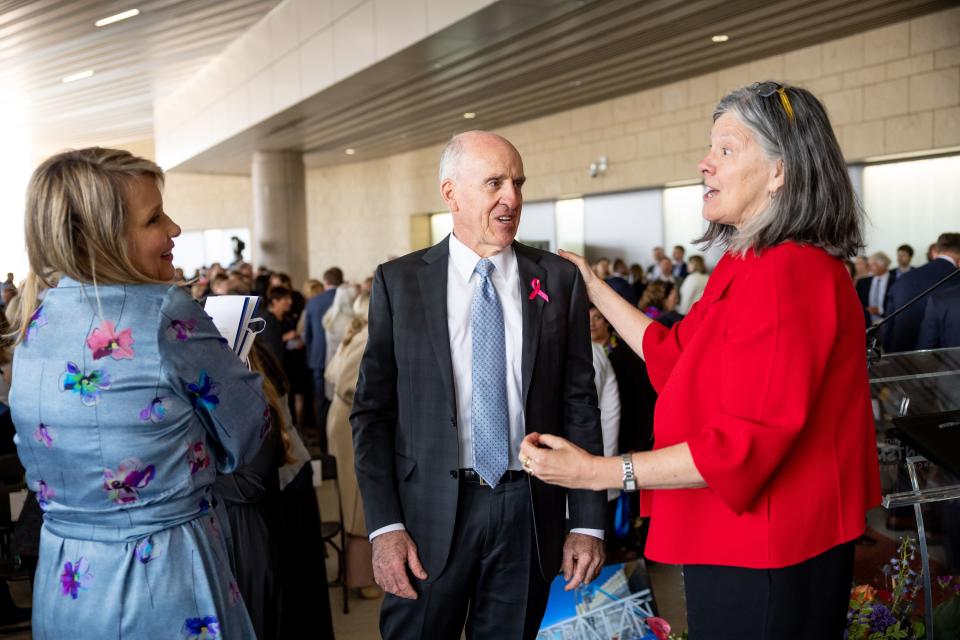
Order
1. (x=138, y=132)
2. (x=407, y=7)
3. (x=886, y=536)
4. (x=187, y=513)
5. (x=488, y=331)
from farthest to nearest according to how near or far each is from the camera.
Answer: (x=138, y=132) → (x=407, y=7) → (x=886, y=536) → (x=488, y=331) → (x=187, y=513)

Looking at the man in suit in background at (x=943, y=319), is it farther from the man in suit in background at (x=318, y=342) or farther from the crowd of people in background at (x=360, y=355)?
the man in suit in background at (x=318, y=342)

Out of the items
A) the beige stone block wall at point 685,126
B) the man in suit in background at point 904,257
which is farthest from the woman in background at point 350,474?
the beige stone block wall at point 685,126

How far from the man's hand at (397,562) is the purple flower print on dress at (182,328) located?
0.79 m

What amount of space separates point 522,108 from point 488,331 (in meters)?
15.1

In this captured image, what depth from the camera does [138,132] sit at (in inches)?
1037

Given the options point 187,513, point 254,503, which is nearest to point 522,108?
point 254,503

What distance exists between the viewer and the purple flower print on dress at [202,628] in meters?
1.60

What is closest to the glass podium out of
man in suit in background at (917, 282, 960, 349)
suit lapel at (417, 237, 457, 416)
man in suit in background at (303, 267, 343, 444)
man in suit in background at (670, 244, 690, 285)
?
suit lapel at (417, 237, 457, 416)

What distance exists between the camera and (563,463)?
58.4 inches

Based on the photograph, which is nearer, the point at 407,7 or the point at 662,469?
the point at 662,469

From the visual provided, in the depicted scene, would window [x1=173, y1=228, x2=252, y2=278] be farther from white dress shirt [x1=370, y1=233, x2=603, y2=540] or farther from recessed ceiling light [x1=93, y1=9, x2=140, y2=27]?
white dress shirt [x1=370, y1=233, x2=603, y2=540]

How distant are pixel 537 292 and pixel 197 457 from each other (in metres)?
0.94

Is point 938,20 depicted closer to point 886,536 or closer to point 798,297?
point 886,536

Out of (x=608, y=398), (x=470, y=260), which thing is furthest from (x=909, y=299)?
(x=470, y=260)
